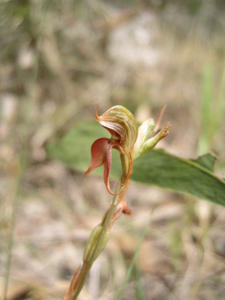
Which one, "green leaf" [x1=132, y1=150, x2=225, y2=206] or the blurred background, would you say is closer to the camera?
"green leaf" [x1=132, y1=150, x2=225, y2=206]

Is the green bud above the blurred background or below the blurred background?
above

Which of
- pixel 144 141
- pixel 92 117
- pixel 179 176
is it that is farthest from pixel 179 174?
pixel 92 117

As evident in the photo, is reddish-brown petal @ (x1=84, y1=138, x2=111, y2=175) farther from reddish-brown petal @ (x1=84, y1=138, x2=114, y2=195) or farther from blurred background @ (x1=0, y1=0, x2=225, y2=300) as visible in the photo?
blurred background @ (x1=0, y1=0, x2=225, y2=300)

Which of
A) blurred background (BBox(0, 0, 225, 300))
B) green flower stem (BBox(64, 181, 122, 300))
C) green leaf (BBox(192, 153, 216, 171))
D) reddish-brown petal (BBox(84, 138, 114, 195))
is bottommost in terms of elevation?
blurred background (BBox(0, 0, 225, 300))

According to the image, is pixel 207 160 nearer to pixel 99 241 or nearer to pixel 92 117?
pixel 99 241

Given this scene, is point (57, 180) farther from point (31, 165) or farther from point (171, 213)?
point (171, 213)

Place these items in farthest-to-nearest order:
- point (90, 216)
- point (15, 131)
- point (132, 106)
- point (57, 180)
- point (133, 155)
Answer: point (132, 106), point (15, 131), point (57, 180), point (90, 216), point (133, 155)

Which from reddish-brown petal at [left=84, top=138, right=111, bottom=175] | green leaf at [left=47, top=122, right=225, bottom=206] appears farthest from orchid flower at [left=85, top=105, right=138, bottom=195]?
green leaf at [left=47, top=122, right=225, bottom=206]

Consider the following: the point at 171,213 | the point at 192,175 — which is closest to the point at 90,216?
the point at 171,213

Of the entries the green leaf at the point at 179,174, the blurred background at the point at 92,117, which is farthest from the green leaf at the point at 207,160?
the blurred background at the point at 92,117
